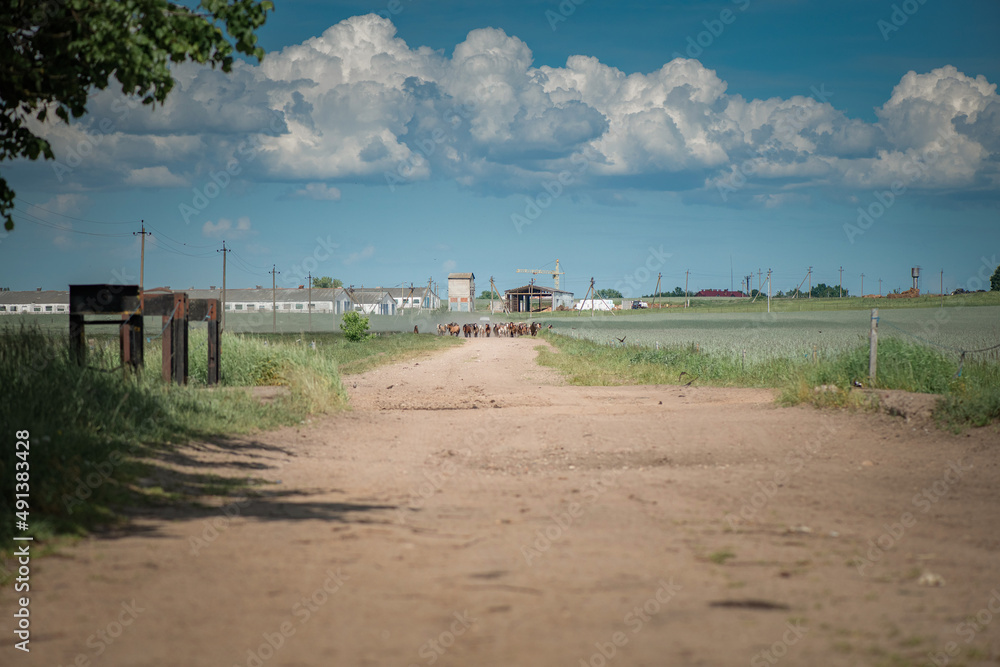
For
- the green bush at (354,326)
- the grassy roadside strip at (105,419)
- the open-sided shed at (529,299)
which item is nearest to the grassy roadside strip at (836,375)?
the grassy roadside strip at (105,419)

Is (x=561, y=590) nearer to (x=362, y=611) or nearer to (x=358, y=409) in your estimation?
(x=362, y=611)

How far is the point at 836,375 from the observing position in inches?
570

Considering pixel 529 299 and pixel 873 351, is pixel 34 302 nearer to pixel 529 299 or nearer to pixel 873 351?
pixel 529 299

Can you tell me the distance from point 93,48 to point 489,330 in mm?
54489

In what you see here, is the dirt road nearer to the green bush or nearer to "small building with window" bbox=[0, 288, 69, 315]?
the green bush

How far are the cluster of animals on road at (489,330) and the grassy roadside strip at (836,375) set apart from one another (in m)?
33.9

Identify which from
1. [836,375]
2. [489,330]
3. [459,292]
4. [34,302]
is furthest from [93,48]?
[459,292]

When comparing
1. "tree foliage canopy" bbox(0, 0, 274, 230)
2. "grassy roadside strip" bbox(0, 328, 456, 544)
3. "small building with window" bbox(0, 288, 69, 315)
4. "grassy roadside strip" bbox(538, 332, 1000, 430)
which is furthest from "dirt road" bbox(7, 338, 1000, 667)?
"small building with window" bbox(0, 288, 69, 315)

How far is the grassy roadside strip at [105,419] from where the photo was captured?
5738 millimetres

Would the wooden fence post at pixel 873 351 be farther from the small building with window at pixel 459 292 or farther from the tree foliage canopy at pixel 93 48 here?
the small building with window at pixel 459 292

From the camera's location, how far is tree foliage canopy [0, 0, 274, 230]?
698 centimetres

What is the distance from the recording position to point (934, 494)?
7.53 m

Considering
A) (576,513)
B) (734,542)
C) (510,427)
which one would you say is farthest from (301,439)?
(734,542)

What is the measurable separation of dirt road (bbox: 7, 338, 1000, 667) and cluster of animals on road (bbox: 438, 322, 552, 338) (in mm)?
49588
